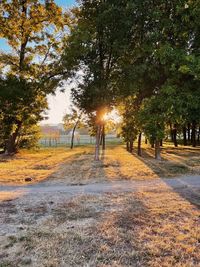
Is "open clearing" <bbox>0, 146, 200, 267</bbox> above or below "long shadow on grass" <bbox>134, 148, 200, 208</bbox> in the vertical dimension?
below

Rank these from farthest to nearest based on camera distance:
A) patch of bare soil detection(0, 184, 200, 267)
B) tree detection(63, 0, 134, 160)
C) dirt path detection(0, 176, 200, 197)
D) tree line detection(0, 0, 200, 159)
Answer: tree detection(63, 0, 134, 160), tree line detection(0, 0, 200, 159), dirt path detection(0, 176, 200, 197), patch of bare soil detection(0, 184, 200, 267)

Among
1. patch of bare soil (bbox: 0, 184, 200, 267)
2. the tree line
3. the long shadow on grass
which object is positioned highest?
the tree line

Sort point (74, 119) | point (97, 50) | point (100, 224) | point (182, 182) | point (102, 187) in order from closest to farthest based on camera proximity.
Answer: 1. point (100, 224)
2. point (102, 187)
3. point (182, 182)
4. point (97, 50)
5. point (74, 119)

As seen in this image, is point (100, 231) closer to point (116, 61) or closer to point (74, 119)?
point (116, 61)

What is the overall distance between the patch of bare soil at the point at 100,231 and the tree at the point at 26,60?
1399cm

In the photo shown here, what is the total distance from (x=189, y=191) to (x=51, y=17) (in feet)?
61.2

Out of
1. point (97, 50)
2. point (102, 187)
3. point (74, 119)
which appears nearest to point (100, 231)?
point (102, 187)

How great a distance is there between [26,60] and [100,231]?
20911 mm

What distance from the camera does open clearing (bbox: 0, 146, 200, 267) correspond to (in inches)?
181

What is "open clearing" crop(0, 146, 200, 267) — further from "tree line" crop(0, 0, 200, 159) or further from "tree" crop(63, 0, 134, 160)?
"tree" crop(63, 0, 134, 160)

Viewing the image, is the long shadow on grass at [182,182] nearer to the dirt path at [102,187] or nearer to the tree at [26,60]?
the dirt path at [102,187]

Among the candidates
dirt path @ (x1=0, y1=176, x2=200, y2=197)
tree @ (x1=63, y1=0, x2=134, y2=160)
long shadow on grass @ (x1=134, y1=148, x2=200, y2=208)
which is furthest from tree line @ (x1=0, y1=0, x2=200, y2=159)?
dirt path @ (x1=0, y1=176, x2=200, y2=197)

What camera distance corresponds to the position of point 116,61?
18906mm

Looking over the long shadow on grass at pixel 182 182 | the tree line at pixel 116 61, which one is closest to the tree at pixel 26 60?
the tree line at pixel 116 61
